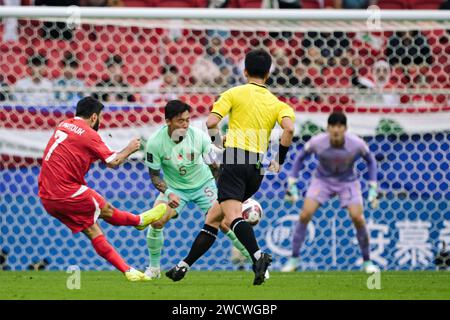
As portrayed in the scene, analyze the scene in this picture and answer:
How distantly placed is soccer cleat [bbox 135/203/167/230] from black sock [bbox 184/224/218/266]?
1.86ft

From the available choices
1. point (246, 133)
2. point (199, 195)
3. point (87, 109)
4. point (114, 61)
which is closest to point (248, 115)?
point (246, 133)

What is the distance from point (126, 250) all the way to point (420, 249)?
3277mm

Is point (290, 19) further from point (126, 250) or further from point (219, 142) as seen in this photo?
point (126, 250)

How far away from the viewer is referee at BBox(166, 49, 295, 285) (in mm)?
7605

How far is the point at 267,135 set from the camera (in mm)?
7824

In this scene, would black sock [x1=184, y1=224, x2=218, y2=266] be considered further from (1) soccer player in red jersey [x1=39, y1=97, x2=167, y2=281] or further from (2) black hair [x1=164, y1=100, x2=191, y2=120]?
(2) black hair [x1=164, y1=100, x2=191, y2=120]

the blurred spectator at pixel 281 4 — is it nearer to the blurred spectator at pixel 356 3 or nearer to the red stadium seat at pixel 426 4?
the blurred spectator at pixel 356 3

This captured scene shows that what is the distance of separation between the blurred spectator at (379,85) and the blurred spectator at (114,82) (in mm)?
2607

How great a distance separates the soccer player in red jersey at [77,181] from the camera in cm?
827

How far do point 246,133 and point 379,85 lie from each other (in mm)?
4305

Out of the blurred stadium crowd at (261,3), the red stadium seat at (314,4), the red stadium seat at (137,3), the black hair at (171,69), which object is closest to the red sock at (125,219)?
the black hair at (171,69)

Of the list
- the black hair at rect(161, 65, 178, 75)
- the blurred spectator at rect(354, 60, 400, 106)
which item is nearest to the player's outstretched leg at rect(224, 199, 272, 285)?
the blurred spectator at rect(354, 60, 400, 106)

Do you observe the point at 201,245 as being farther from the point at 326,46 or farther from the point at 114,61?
the point at 326,46

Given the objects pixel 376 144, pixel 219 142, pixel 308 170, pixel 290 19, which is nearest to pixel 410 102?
pixel 376 144
